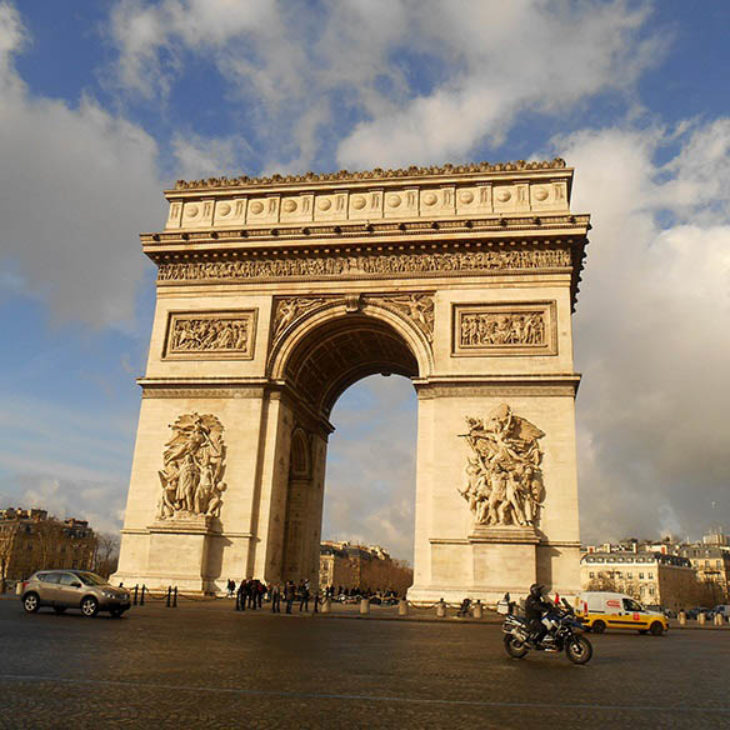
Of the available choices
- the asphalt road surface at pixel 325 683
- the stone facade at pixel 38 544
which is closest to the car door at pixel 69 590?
the asphalt road surface at pixel 325 683

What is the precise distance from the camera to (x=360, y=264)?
2717 centimetres

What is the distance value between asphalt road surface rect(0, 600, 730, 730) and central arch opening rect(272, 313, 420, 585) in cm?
1528

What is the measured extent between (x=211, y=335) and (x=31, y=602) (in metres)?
12.4

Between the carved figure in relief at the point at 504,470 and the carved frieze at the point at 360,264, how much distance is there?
5332 mm

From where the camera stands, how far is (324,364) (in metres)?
30.3

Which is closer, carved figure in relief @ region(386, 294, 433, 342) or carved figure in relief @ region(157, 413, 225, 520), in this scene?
carved figure in relief @ region(157, 413, 225, 520)

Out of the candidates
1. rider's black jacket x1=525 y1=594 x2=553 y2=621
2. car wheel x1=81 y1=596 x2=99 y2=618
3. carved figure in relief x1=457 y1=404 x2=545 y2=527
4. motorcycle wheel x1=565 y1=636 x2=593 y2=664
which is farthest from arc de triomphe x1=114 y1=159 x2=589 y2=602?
motorcycle wheel x1=565 y1=636 x2=593 y2=664

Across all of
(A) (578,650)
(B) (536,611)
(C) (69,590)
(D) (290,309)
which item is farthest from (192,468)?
(A) (578,650)

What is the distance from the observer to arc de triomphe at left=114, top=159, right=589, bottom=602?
77.5ft

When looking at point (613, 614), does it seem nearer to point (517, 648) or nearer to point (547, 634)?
point (547, 634)

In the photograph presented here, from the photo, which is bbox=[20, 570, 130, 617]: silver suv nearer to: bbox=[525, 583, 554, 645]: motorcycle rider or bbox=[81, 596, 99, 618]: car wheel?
bbox=[81, 596, 99, 618]: car wheel

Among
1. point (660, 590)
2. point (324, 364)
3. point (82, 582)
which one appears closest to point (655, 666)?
point (82, 582)

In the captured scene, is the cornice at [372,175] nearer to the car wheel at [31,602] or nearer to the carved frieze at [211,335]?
the carved frieze at [211,335]

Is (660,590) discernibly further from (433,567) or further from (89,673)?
(89,673)
